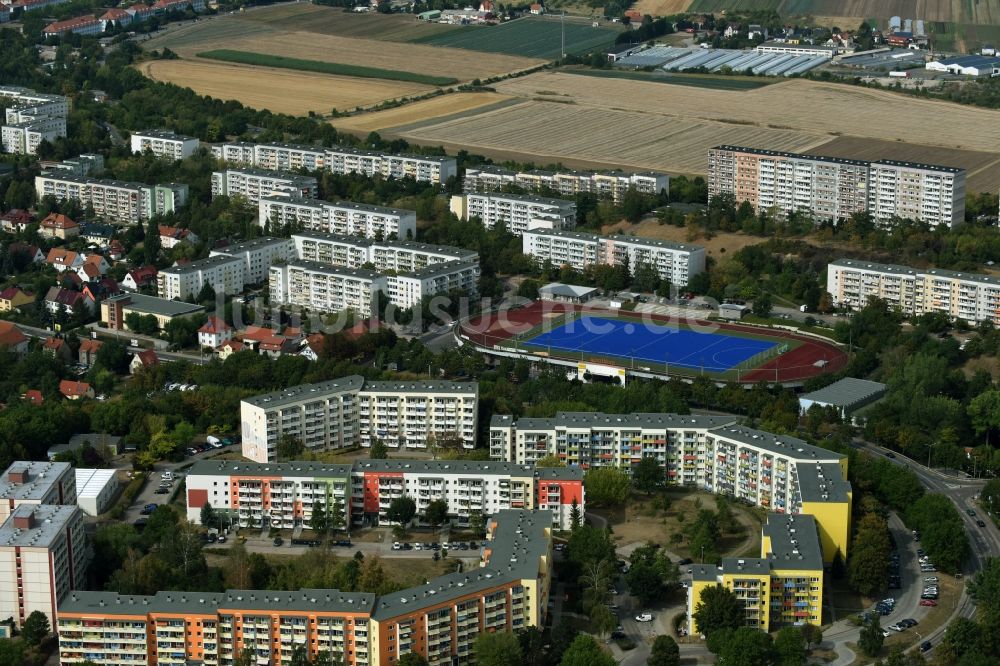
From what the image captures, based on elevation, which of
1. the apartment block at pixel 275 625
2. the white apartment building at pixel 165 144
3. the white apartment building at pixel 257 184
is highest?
the white apartment building at pixel 165 144

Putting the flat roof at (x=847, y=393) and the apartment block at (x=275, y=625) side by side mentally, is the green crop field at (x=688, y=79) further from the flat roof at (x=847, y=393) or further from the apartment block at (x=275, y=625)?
the apartment block at (x=275, y=625)

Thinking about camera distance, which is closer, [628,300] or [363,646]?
[363,646]

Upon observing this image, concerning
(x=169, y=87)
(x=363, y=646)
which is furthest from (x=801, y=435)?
(x=169, y=87)

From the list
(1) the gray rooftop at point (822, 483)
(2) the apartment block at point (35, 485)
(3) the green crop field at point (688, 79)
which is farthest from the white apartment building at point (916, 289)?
(3) the green crop field at point (688, 79)

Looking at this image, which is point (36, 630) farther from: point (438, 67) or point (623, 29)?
point (623, 29)

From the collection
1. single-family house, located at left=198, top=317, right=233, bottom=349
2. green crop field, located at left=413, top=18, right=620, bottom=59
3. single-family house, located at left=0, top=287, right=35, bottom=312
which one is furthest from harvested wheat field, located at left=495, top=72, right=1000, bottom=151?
single-family house, located at left=0, top=287, right=35, bottom=312
